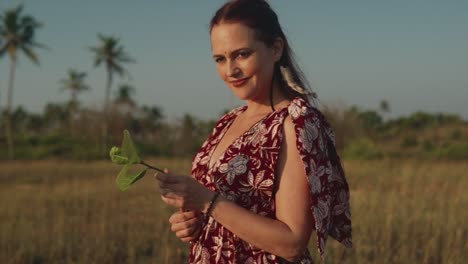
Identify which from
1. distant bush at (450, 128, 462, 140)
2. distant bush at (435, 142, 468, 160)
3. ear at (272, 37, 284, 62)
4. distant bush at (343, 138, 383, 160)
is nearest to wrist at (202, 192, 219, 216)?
ear at (272, 37, 284, 62)

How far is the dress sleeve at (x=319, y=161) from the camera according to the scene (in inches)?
56.1

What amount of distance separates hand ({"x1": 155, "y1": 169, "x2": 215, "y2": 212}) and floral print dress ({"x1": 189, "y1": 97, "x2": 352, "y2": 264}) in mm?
138

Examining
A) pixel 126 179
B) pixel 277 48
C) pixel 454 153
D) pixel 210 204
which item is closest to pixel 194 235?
pixel 210 204

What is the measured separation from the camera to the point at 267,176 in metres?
1.48

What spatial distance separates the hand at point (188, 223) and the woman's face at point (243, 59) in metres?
0.39

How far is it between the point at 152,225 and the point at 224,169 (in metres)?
5.38

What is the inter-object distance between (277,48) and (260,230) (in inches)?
21.8

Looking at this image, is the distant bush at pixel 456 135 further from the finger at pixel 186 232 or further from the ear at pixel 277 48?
the finger at pixel 186 232

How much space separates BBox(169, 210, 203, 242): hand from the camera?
5.19ft

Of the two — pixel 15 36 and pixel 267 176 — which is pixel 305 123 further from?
pixel 15 36

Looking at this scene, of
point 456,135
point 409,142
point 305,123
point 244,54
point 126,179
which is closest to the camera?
point 126,179

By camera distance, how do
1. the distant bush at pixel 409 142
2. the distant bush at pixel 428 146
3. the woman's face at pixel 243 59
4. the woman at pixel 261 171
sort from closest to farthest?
the woman at pixel 261 171 → the woman's face at pixel 243 59 → the distant bush at pixel 428 146 → the distant bush at pixel 409 142

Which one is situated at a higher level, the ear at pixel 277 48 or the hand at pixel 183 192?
the ear at pixel 277 48

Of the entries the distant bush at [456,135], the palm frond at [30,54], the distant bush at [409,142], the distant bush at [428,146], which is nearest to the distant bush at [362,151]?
the distant bush at [428,146]
